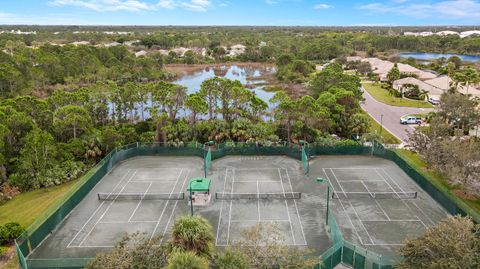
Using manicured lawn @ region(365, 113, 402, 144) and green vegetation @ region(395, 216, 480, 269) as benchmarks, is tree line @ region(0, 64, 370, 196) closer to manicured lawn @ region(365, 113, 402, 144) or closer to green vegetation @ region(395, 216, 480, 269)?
manicured lawn @ region(365, 113, 402, 144)

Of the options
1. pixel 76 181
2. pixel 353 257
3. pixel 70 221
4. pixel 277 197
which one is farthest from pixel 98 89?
pixel 353 257

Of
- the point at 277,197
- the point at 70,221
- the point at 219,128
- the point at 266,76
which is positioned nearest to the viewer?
the point at 70,221

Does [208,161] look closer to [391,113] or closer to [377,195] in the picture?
[377,195]

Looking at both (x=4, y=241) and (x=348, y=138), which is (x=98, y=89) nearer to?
(x=4, y=241)

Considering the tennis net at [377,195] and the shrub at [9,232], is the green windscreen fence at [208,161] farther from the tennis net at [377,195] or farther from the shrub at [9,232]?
the shrub at [9,232]

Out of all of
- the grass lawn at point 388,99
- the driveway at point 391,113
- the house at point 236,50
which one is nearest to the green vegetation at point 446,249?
the driveway at point 391,113
